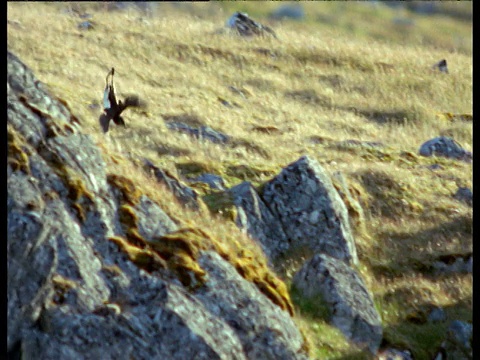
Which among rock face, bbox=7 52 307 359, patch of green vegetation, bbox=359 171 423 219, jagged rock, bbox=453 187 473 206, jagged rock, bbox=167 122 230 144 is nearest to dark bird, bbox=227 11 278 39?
jagged rock, bbox=167 122 230 144

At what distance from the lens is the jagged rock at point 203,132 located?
2167 cm

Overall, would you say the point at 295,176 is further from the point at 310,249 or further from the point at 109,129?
the point at 109,129

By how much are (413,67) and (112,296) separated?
30.1 m

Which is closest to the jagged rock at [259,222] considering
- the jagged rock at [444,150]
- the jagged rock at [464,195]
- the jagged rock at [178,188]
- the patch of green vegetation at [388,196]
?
the jagged rock at [178,188]

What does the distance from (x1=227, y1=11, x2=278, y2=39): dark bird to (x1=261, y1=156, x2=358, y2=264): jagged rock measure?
23.7 m

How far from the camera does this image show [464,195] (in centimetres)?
2136

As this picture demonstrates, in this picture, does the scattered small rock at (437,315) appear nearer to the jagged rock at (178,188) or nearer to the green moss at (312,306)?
the green moss at (312,306)

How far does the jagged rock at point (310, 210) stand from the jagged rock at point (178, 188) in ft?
5.12

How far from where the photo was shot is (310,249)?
51.5 ft

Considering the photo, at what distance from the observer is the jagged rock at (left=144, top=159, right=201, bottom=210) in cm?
1514

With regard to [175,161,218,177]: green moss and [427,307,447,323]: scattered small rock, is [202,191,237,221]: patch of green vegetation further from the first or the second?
[427,307,447,323]: scattered small rock

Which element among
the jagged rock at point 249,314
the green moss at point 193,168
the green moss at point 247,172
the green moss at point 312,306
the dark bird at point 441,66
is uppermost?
the jagged rock at point 249,314

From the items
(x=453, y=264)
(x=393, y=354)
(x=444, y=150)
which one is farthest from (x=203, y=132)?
(x=393, y=354)

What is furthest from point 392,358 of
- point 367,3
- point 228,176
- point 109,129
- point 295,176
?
point 367,3
